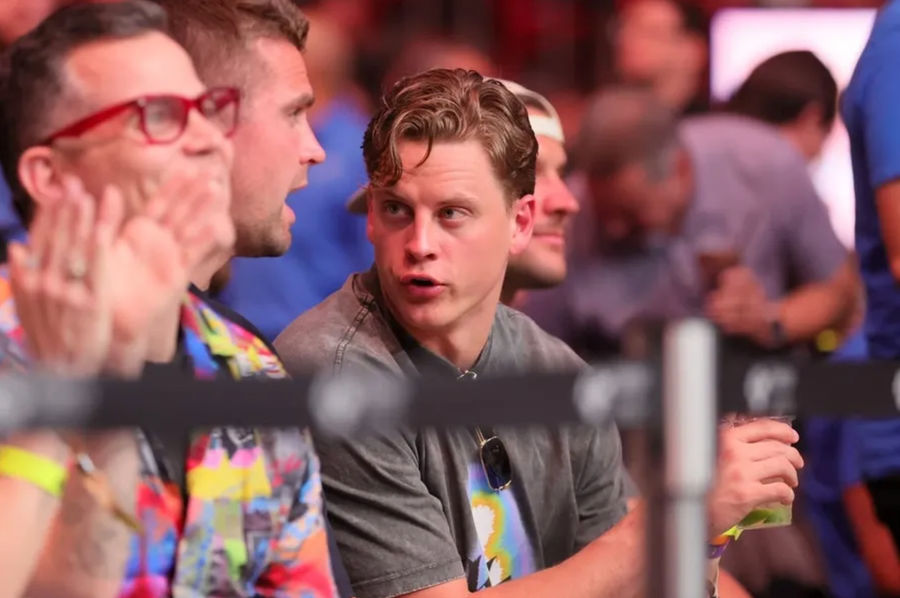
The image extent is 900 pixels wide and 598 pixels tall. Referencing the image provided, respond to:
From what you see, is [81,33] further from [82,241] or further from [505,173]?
[505,173]

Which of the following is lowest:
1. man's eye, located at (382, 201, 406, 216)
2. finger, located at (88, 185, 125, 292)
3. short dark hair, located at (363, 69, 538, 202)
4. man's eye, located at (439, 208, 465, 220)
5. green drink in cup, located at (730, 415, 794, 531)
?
green drink in cup, located at (730, 415, 794, 531)

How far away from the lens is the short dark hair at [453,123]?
9.64 feet

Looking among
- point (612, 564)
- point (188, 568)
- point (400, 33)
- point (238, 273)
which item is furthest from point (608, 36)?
point (188, 568)

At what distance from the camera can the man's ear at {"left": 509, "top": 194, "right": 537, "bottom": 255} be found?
124 inches

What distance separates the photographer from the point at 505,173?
120 inches

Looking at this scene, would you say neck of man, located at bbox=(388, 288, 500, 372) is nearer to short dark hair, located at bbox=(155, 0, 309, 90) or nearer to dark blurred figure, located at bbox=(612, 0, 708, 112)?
short dark hair, located at bbox=(155, 0, 309, 90)

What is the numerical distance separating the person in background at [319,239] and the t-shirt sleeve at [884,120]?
1.51 metres

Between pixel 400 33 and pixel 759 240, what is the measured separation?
1.58m

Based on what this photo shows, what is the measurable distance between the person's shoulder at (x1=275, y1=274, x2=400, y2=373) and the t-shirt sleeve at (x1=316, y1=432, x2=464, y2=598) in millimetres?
128

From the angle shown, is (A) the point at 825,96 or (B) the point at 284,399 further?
(A) the point at 825,96

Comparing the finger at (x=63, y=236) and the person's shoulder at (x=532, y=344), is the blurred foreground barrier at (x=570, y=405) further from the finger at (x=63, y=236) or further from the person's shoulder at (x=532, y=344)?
the person's shoulder at (x=532, y=344)

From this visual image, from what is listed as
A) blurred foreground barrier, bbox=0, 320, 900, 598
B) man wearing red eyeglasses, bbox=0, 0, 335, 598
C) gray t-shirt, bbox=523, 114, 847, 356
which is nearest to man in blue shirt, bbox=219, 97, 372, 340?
gray t-shirt, bbox=523, 114, 847, 356

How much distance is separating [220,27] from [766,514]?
123cm

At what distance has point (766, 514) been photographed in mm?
2863
